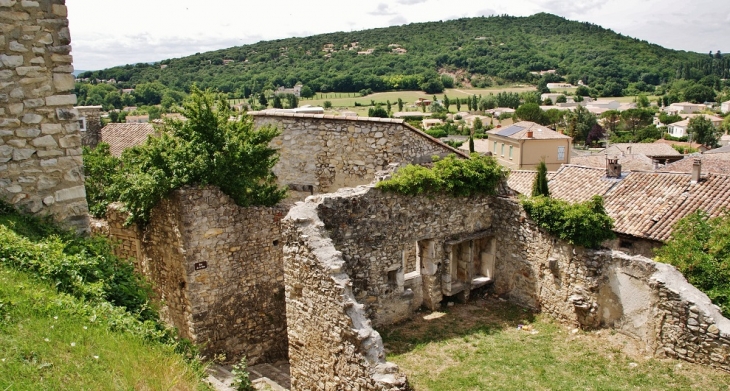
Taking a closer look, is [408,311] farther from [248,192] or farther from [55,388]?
[55,388]

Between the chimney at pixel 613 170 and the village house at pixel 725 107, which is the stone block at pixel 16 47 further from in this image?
the village house at pixel 725 107

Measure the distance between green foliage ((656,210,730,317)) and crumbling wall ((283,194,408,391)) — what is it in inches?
272

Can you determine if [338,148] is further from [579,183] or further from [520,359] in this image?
[579,183]

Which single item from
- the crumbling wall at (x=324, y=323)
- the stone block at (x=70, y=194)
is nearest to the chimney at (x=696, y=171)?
the crumbling wall at (x=324, y=323)

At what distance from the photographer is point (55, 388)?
4.71m

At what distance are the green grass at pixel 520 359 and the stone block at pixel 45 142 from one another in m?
6.75

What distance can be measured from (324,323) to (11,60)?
573 cm

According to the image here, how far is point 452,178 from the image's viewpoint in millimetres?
12516

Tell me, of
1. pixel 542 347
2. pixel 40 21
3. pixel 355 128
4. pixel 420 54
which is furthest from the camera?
pixel 420 54

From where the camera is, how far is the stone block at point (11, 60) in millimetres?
7304

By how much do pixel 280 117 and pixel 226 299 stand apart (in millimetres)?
4906

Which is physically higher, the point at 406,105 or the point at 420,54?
the point at 420,54

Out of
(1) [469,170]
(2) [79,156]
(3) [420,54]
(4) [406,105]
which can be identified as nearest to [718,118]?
(4) [406,105]

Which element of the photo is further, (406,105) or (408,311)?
(406,105)
